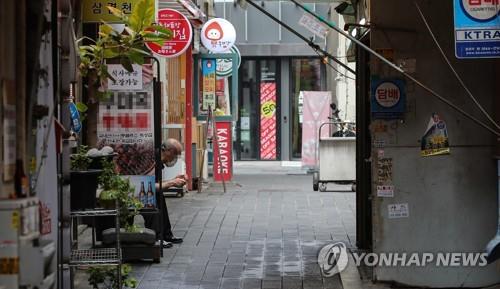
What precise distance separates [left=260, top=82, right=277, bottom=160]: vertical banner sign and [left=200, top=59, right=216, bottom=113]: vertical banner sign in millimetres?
7882

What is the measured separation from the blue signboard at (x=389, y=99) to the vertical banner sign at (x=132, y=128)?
2771mm

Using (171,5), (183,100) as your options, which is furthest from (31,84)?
(183,100)

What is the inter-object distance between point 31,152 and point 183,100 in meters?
12.4

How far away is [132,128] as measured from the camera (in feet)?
29.1

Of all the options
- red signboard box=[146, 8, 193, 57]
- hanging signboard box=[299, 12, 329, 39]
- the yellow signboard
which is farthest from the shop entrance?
the yellow signboard

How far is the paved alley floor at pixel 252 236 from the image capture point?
7.98 m

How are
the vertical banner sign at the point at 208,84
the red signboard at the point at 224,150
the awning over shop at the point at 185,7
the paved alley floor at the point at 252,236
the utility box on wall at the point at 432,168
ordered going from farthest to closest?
the red signboard at the point at 224,150
the vertical banner sign at the point at 208,84
the awning over shop at the point at 185,7
the paved alley floor at the point at 252,236
the utility box on wall at the point at 432,168

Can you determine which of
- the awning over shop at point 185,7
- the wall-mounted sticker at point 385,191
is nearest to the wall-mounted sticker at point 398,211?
the wall-mounted sticker at point 385,191

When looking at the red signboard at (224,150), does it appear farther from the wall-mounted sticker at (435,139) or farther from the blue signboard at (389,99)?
the wall-mounted sticker at (435,139)

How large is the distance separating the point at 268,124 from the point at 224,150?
799 centimetres

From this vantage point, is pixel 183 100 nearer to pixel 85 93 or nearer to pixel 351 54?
pixel 351 54

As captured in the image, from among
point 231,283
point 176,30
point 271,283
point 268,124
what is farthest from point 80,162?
point 268,124

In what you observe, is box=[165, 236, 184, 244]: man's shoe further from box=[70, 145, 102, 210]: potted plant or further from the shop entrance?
the shop entrance

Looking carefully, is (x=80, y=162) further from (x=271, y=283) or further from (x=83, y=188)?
(x=271, y=283)
